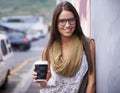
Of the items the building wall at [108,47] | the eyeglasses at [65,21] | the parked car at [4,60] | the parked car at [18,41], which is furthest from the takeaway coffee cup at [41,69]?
the parked car at [18,41]

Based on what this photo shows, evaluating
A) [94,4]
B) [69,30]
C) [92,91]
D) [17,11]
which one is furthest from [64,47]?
[17,11]

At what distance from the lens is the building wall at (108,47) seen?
3840mm

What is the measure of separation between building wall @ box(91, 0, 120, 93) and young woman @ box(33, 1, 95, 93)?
1.41 ft

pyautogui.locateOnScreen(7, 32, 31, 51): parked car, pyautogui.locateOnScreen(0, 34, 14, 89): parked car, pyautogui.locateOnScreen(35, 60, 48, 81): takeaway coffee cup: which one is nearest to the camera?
pyautogui.locateOnScreen(35, 60, 48, 81): takeaway coffee cup

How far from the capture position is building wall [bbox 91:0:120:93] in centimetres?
384

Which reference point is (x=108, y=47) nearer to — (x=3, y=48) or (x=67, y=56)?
(x=67, y=56)

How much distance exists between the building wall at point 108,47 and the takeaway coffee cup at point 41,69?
711mm

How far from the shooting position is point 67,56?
11.0ft

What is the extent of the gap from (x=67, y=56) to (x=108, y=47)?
2.14 ft

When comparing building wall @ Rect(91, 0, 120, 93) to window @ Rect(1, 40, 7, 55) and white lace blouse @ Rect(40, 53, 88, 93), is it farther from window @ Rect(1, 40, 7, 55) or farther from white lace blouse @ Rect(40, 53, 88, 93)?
window @ Rect(1, 40, 7, 55)

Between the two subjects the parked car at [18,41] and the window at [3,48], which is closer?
the window at [3,48]

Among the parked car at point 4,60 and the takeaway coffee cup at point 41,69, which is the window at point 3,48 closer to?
the parked car at point 4,60

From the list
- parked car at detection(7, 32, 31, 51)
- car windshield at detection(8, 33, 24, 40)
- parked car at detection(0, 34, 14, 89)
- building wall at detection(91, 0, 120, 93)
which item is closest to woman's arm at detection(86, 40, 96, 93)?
building wall at detection(91, 0, 120, 93)

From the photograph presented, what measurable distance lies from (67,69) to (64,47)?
0.25 m
